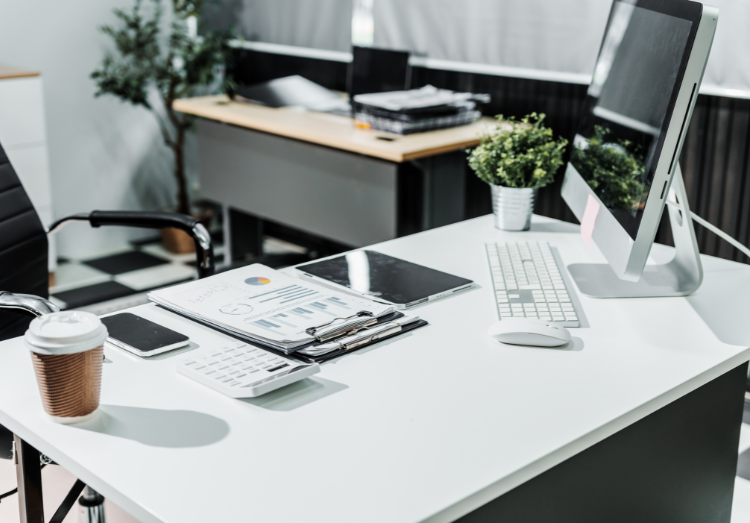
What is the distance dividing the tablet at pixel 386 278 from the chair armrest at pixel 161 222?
1.09ft

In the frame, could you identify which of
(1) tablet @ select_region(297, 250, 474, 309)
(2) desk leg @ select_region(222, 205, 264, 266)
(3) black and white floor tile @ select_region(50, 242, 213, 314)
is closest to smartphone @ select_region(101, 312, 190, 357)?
(1) tablet @ select_region(297, 250, 474, 309)

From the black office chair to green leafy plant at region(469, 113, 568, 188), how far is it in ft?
2.13

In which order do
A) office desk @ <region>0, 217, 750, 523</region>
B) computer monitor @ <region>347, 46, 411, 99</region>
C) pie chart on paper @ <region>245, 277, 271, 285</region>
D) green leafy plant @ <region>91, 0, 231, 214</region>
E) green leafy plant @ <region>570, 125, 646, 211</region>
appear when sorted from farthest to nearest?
green leafy plant @ <region>91, 0, 231, 214</region>, computer monitor @ <region>347, 46, 411, 99</region>, pie chart on paper @ <region>245, 277, 271, 285</region>, green leafy plant @ <region>570, 125, 646, 211</region>, office desk @ <region>0, 217, 750, 523</region>

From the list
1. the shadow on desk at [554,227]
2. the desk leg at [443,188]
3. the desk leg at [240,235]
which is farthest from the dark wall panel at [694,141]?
the shadow on desk at [554,227]

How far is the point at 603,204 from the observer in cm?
135

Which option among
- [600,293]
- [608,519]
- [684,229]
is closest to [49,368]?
[608,519]

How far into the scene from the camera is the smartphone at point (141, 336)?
3.68 feet

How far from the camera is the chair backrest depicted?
1.61 meters

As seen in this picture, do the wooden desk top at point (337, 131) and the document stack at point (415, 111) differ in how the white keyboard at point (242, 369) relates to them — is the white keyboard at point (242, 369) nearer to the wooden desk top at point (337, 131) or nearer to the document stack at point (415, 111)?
the wooden desk top at point (337, 131)

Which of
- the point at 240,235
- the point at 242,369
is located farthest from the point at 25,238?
the point at 240,235

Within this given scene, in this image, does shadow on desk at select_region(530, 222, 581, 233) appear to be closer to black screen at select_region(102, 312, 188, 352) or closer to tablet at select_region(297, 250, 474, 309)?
tablet at select_region(297, 250, 474, 309)

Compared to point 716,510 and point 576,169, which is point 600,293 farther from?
point 716,510

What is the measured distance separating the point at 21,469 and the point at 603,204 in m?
1.01

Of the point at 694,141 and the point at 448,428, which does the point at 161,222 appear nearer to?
the point at 448,428
